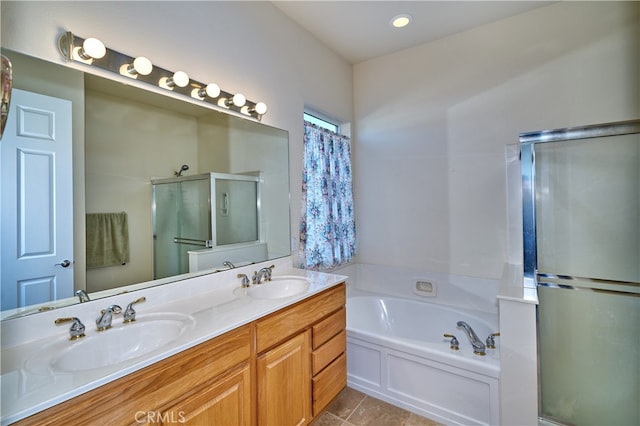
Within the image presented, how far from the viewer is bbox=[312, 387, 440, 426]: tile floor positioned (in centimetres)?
184

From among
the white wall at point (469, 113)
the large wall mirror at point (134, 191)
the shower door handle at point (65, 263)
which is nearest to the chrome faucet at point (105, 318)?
the large wall mirror at point (134, 191)

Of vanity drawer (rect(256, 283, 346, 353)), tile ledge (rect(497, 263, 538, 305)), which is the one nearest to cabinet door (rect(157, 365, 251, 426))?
vanity drawer (rect(256, 283, 346, 353))

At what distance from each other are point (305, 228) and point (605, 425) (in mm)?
2318

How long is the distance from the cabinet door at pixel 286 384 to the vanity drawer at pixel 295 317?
0.05m

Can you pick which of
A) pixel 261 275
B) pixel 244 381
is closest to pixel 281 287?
pixel 261 275

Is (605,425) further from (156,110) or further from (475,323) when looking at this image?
(156,110)

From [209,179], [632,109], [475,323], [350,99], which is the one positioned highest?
[350,99]

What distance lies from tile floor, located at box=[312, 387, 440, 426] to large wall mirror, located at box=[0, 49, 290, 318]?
1139 mm

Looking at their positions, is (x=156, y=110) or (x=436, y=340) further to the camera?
(x=436, y=340)

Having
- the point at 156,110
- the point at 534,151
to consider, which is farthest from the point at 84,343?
the point at 534,151

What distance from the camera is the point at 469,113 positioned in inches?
99.0

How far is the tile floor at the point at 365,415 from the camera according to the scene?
184 centimetres

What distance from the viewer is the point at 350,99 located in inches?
122

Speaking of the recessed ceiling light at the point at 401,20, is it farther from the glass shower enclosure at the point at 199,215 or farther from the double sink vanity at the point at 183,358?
the double sink vanity at the point at 183,358
